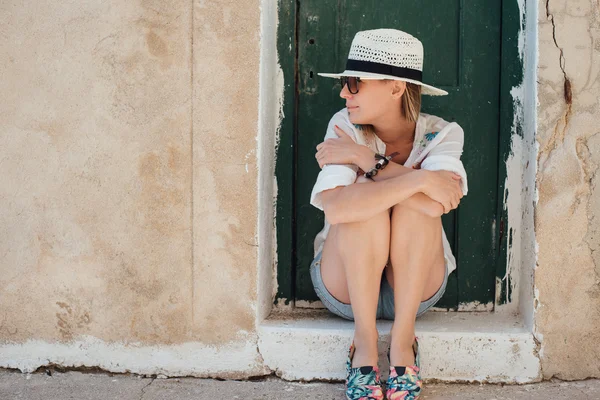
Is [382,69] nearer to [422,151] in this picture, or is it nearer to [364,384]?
[422,151]

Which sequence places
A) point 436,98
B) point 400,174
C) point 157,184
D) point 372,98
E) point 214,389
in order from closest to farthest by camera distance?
point 400,174 → point 372,98 → point 214,389 → point 157,184 → point 436,98

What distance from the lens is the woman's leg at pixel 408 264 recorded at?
9.26 feet

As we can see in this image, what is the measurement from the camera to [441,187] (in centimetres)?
278

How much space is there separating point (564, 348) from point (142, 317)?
1.80m

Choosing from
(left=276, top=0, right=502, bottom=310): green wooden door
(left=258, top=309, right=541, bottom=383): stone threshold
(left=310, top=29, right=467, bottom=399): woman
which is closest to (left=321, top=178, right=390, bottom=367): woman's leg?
(left=310, top=29, right=467, bottom=399): woman

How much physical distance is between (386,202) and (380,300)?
605mm

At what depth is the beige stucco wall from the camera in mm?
3119

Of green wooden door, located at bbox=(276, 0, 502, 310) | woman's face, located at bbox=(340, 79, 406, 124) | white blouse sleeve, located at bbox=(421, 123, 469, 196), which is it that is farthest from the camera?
green wooden door, located at bbox=(276, 0, 502, 310)

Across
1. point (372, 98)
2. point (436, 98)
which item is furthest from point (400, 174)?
point (436, 98)

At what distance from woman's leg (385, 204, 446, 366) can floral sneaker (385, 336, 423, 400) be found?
30mm

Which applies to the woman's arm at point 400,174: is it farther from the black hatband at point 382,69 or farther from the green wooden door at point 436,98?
the green wooden door at point 436,98

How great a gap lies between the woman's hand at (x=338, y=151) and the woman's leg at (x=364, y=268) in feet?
0.37

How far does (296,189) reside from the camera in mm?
3539

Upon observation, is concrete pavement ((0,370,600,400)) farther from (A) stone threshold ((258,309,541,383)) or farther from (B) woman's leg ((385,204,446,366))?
(B) woman's leg ((385,204,446,366))
